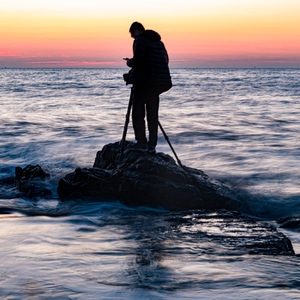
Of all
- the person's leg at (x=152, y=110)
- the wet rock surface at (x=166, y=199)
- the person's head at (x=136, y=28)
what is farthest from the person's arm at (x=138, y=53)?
the wet rock surface at (x=166, y=199)

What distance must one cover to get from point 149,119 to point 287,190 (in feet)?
11.0

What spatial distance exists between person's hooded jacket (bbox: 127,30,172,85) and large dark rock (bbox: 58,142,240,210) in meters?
1.31

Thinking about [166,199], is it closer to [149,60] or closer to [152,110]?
[152,110]

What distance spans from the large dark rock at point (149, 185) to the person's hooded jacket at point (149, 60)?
1312 mm

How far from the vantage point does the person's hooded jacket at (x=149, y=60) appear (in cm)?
779

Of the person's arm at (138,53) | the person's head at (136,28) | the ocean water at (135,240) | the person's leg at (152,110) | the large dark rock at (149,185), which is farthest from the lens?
the person's leg at (152,110)

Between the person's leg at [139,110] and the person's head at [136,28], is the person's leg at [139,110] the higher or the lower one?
the lower one

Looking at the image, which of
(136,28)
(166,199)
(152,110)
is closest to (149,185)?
(166,199)

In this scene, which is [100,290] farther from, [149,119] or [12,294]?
[149,119]

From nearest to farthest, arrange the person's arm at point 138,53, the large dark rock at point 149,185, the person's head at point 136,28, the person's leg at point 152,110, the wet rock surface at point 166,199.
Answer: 1. the wet rock surface at point 166,199
2. the person's arm at point 138,53
3. the person's head at point 136,28
4. the large dark rock at point 149,185
5. the person's leg at point 152,110

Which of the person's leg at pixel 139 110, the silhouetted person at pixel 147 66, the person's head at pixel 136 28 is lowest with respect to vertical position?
the person's leg at pixel 139 110

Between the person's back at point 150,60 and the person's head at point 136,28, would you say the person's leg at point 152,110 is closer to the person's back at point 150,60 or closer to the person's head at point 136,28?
the person's back at point 150,60

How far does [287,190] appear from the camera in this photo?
32.5 ft

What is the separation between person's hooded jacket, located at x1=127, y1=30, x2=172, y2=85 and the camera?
7.79 metres
